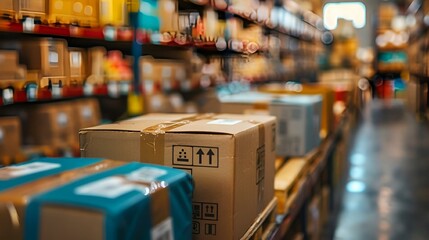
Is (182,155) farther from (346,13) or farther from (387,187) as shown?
(346,13)

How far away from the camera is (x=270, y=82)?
909cm

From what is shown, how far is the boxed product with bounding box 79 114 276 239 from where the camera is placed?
1.52m

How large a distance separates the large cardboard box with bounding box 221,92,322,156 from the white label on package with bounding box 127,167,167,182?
2.01 meters

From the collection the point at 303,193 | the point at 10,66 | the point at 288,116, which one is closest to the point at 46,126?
the point at 10,66

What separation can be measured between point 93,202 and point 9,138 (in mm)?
2392

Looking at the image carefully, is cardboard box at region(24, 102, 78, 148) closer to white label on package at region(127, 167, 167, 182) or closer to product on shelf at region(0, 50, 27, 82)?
product on shelf at region(0, 50, 27, 82)

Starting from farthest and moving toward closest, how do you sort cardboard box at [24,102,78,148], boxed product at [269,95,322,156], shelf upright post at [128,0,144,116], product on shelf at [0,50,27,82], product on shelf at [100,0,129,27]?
shelf upright post at [128,0,144,116], product on shelf at [100,0,129,27], cardboard box at [24,102,78,148], boxed product at [269,95,322,156], product on shelf at [0,50,27,82]

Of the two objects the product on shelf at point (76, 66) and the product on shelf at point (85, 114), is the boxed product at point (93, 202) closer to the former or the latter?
the product on shelf at point (76, 66)

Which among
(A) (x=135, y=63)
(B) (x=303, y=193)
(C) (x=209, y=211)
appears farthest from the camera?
(A) (x=135, y=63)

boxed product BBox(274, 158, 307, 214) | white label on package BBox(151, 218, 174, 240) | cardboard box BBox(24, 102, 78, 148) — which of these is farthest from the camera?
cardboard box BBox(24, 102, 78, 148)

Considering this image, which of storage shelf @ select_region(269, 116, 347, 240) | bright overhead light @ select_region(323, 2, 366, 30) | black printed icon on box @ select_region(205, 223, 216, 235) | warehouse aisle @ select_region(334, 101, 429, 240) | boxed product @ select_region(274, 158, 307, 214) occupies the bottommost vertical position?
warehouse aisle @ select_region(334, 101, 429, 240)

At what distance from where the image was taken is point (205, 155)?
5.02 ft

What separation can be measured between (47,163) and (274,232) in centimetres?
99

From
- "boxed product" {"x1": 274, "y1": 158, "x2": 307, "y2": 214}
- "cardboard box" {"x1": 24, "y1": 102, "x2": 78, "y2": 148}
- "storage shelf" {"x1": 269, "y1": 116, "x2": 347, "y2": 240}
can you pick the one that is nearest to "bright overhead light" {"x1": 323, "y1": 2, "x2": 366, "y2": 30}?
"storage shelf" {"x1": 269, "y1": 116, "x2": 347, "y2": 240}
